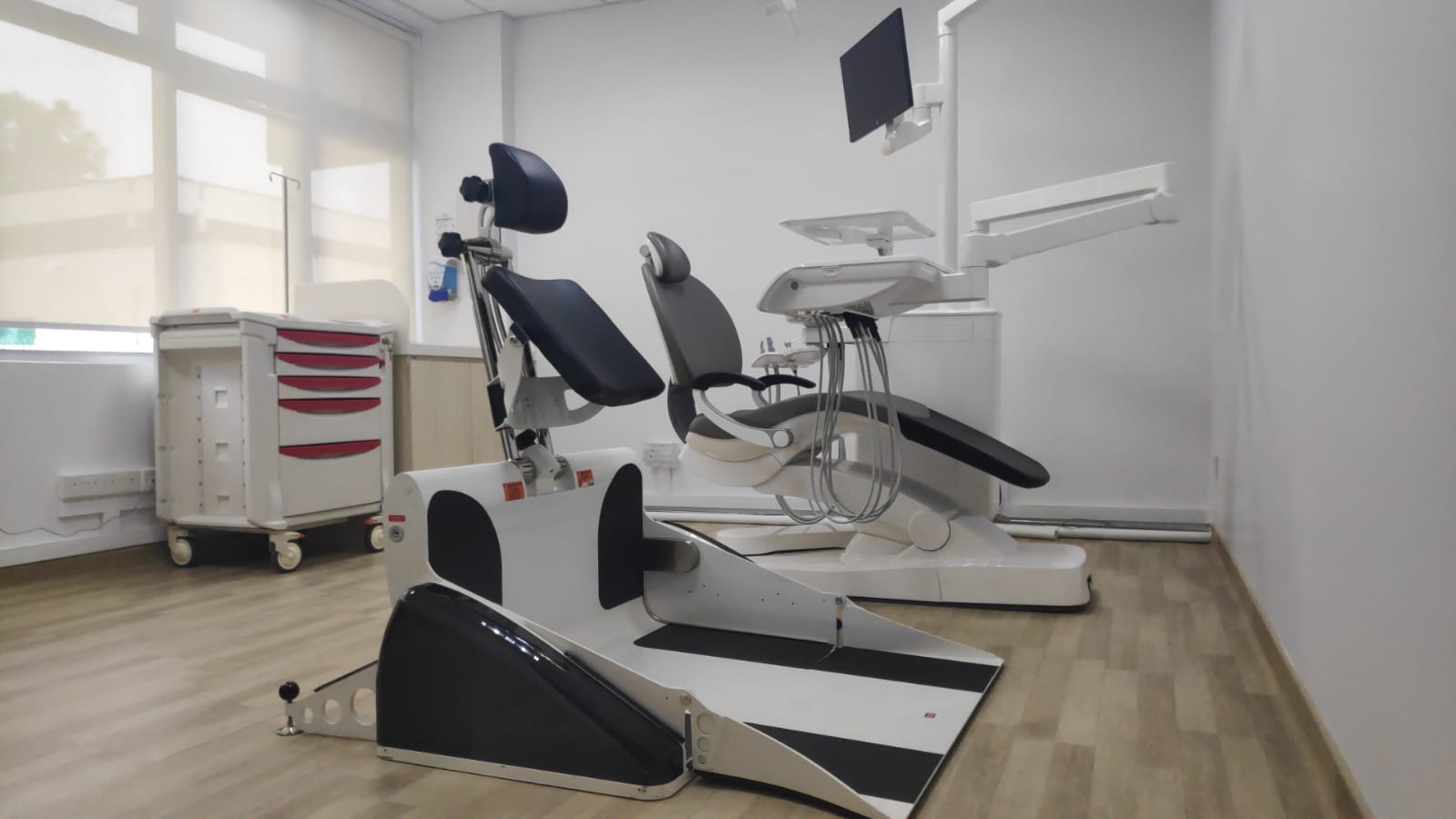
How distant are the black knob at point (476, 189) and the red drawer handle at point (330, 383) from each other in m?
1.93

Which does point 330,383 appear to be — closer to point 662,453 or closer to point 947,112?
point 662,453

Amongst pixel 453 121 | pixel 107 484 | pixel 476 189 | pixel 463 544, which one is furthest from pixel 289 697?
pixel 453 121

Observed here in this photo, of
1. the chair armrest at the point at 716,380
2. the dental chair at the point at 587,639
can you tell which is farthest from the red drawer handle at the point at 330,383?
the dental chair at the point at 587,639

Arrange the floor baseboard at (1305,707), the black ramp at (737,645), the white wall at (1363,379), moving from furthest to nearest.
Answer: the black ramp at (737,645) → the floor baseboard at (1305,707) → the white wall at (1363,379)

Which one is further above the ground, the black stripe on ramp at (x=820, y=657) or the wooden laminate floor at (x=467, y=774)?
the black stripe on ramp at (x=820, y=657)

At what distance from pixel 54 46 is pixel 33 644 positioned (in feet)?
7.81

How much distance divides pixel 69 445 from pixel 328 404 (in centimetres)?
92

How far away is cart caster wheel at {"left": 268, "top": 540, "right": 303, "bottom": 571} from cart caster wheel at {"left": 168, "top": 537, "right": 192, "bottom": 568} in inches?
16.0

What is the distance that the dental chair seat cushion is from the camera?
284cm

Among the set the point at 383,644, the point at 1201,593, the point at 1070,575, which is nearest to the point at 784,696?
the point at 383,644

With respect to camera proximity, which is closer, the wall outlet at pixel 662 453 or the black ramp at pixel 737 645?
the black ramp at pixel 737 645

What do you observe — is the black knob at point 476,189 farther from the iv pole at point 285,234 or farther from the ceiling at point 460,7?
the ceiling at point 460,7

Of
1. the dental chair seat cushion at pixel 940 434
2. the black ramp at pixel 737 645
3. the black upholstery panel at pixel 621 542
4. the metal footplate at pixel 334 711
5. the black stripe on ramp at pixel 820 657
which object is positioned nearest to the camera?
the metal footplate at pixel 334 711

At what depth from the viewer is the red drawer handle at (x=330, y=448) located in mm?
3623
